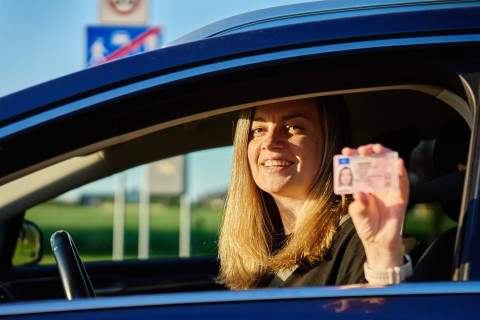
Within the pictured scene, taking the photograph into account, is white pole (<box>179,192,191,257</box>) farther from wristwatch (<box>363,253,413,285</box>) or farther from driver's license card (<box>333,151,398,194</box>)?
driver's license card (<box>333,151,398,194</box>)

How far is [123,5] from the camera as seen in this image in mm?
8047

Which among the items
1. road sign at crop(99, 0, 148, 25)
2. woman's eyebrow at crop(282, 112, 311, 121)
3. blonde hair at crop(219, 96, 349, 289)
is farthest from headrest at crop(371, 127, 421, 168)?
road sign at crop(99, 0, 148, 25)

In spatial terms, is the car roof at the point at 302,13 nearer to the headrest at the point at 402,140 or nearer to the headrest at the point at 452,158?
the headrest at the point at 452,158

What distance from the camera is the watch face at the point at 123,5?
8.02 m

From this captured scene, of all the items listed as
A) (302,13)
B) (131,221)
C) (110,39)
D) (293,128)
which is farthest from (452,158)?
(131,221)

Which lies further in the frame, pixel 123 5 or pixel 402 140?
pixel 123 5

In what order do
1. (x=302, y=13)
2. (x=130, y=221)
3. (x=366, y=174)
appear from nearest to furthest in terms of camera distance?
(x=366, y=174) → (x=302, y=13) → (x=130, y=221)

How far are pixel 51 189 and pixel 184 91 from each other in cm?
144

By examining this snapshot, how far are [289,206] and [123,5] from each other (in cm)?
558

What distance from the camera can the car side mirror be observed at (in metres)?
3.81

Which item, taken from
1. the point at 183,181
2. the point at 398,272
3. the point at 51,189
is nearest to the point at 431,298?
the point at 398,272

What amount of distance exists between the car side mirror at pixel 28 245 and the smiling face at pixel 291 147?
143 cm

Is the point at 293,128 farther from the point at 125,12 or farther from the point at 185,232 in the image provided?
the point at 185,232

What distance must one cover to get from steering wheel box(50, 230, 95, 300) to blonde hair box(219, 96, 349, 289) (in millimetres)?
521
